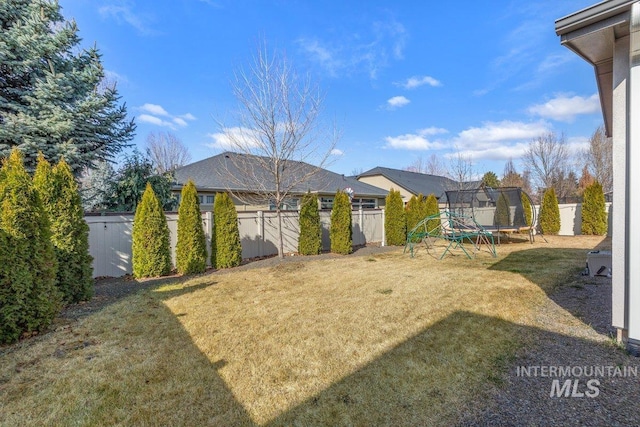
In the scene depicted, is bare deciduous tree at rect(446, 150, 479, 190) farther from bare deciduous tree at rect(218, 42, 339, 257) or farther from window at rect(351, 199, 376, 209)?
bare deciduous tree at rect(218, 42, 339, 257)

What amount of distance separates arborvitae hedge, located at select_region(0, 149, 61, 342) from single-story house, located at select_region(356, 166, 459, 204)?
20.3 m

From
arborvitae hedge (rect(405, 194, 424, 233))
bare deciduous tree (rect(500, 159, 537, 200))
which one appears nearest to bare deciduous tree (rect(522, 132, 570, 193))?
bare deciduous tree (rect(500, 159, 537, 200))

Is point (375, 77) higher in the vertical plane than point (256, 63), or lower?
higher

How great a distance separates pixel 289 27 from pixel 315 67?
4.04 ft

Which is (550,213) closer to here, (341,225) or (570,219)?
(570,219)

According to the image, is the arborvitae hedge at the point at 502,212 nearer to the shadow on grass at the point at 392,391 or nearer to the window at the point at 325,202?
the window at the point at 325,202

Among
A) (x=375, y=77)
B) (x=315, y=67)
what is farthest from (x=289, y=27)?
(x=375, y=77)

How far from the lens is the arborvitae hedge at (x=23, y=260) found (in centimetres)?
296

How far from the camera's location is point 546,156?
21328mm

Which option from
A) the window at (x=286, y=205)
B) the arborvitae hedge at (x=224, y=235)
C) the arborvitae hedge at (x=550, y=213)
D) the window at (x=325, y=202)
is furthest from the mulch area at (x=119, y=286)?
the arborvitae hedge at (x=550, y=213)

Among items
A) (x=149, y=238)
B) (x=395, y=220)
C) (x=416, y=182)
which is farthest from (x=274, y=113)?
(x=416, y=182)

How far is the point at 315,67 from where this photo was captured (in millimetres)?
8422

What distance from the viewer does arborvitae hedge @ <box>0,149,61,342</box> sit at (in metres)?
2.96

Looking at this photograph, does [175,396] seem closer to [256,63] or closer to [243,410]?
[243,410]
